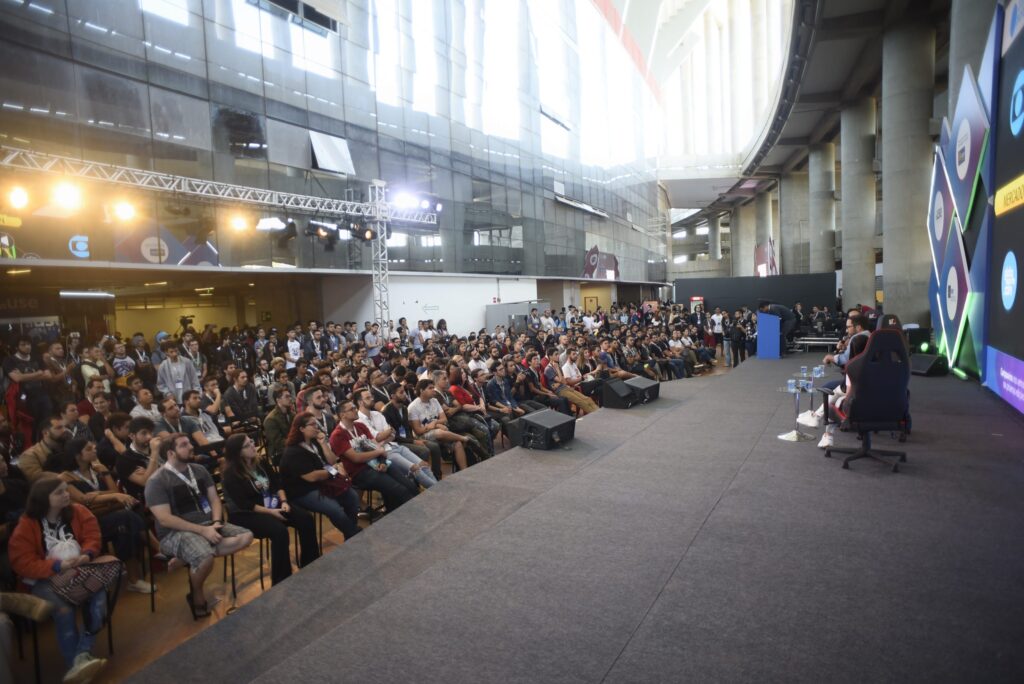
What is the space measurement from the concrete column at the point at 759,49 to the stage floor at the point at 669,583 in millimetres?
45178

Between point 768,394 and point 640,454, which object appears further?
point 768,394

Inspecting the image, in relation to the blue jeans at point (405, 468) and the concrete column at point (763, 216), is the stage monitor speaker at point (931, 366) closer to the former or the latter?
the blue jeans at point (405, 468)

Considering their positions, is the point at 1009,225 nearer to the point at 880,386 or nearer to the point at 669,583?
the point at 880,386

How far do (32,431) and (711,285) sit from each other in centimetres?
2719

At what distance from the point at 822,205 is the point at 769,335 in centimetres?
1844

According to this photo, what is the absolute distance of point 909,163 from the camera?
1577 cm

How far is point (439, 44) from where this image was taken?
22547 mm

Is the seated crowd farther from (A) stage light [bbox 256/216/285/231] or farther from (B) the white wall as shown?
(B) the white wall

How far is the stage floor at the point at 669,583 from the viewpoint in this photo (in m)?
2.63

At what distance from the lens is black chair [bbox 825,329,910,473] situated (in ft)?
16.8

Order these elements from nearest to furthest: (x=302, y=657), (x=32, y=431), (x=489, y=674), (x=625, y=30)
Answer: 1. (x=489, y=674)
2. (x=302, y=657)
3. (x=32, y=431)
4. (x=625, y=30)

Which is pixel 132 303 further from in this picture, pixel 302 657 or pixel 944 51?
pixel 944 51

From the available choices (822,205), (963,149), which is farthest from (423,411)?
(822,205)

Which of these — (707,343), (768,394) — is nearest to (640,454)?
(768,394)
